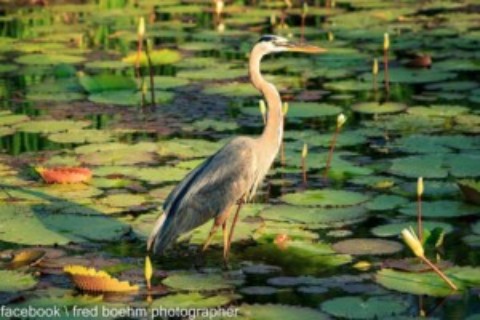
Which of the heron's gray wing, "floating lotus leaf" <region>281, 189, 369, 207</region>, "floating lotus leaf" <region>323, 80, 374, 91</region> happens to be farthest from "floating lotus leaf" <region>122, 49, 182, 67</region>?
the heron's gray wing

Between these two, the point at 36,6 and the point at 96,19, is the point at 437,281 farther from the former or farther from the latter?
the point at 36,6

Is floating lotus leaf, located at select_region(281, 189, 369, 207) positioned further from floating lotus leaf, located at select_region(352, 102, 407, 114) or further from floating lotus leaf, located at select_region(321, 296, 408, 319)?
floating lotus leaf, located at select_region(352, 102, 407, 114)

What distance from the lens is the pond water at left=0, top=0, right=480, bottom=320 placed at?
6.09m

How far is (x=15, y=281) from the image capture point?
614 cm

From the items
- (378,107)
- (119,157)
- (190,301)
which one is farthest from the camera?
(378,107)

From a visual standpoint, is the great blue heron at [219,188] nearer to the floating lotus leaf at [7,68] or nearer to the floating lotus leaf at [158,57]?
the floating lotus leaf at [158,57]

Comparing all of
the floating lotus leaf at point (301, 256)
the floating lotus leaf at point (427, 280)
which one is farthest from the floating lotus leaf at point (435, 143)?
the floating lotus leaf at point (427, 280)

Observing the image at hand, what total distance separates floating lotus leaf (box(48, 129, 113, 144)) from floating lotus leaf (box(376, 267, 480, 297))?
3.31 meters

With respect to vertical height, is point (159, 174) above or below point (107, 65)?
below

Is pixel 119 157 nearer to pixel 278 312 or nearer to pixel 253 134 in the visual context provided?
pixel 253 134

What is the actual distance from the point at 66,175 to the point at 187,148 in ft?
3.57

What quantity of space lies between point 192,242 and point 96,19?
7.24 m

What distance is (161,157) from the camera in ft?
27.7

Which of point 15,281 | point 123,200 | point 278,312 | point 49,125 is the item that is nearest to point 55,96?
point 49,125
